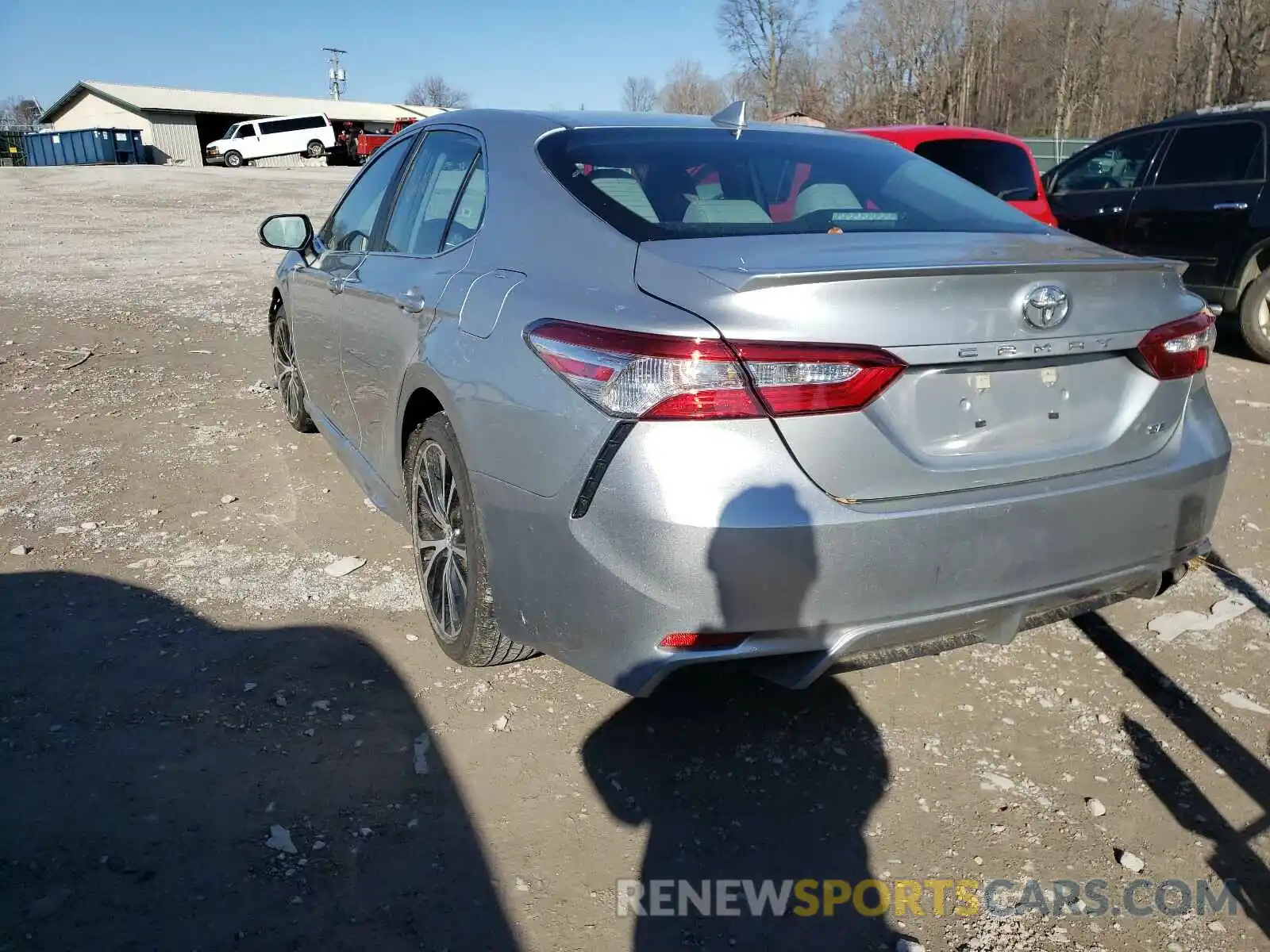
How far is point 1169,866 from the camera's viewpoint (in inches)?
92.6

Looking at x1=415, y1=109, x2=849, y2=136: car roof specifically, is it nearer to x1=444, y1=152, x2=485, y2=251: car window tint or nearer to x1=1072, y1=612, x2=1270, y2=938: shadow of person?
x1=444, y1=152, x2=485, y2=251: car window tint

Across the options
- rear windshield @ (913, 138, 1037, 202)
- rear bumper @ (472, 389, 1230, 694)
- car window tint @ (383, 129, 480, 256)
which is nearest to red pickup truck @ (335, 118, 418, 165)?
rear windshield @ (913, 138, 1037, 202)

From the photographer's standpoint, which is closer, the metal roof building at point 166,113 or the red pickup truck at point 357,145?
the red pickup truck at point 357,145

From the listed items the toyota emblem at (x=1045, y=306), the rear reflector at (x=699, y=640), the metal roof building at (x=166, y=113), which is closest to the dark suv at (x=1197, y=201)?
the toyota emblem at (x=1045, y=306)

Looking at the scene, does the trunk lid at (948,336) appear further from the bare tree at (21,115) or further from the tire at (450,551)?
the bare tree at (21,115)

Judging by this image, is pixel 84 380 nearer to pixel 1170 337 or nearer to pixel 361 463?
pixel 361 463

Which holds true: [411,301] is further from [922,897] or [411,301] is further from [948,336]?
[922,897]

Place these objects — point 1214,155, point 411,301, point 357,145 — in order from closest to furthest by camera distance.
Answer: point 411,301 → point 1214,155 → point 357,145

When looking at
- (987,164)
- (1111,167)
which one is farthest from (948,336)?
(1111,167)

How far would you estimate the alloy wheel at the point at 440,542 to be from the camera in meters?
3.07

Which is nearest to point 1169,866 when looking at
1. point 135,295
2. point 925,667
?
point 925,667

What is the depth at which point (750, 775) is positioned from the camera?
8.87ft

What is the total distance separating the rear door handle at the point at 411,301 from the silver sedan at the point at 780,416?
78 millimetres

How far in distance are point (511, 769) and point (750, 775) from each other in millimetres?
636
